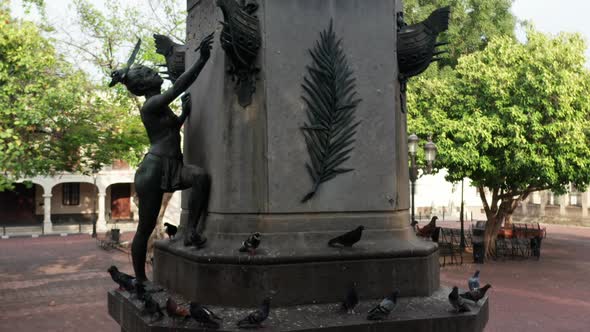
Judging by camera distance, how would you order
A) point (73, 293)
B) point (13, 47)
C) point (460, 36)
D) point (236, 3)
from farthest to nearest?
point (460, 36), point (73, 293), point (13, 47), point (236, 3)

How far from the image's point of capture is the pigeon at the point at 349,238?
4117mm

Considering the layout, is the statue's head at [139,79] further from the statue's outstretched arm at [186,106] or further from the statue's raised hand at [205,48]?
the statue's raised hand at [205,48]

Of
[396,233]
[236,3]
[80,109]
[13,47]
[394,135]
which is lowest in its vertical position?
[396,233]

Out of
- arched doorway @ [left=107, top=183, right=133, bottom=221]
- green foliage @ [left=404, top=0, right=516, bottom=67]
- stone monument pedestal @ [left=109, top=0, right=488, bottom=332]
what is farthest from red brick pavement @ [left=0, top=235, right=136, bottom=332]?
green foliage @ [left=404, top=0, right=516, bottom=67]

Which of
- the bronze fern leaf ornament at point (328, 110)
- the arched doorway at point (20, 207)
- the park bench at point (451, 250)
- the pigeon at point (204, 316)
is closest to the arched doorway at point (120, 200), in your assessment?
the arched doorway at point (20, 207)

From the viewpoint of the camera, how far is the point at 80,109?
60.0ft

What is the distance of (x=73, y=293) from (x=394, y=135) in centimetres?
1386

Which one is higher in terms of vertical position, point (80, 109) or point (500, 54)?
point (500, 54)

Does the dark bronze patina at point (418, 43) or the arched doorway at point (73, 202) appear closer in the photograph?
the dark bronze patina at point (418, 43)

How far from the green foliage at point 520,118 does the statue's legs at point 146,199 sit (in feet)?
53.1

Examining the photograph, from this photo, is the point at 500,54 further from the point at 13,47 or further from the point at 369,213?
the point at 369,213

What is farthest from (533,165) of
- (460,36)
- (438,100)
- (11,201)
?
(11,201)

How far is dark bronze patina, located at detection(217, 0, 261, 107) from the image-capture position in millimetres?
4199

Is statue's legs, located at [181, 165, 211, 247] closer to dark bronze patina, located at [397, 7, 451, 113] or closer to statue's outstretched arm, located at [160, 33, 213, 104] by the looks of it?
statue's outstretched arm, located at [160, 33, 213, 104]
